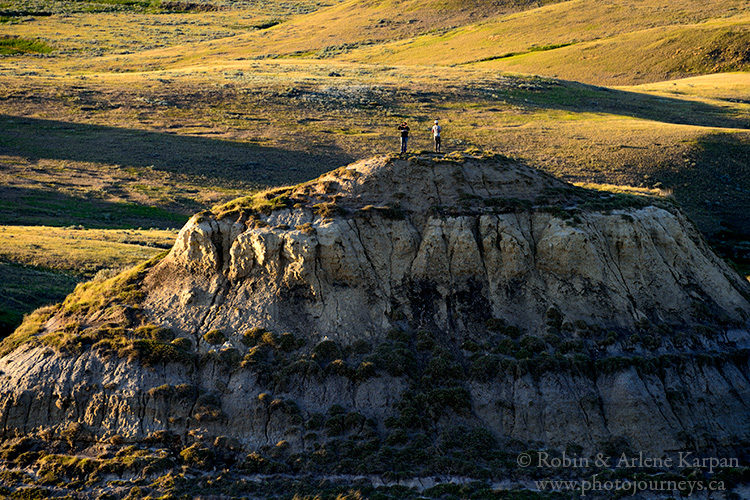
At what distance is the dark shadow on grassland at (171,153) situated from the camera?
66812mm

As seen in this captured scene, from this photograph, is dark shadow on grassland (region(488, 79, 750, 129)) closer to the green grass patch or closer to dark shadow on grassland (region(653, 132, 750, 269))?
dark shadow on grassland (region(653, 132, 750, 269))

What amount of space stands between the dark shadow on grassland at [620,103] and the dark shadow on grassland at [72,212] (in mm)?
46935

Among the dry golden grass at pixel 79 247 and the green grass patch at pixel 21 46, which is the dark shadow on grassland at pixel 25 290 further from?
the green grass patch at pixel 21 46

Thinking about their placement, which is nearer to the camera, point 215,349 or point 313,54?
point 215,349

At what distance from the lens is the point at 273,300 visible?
2434 cm

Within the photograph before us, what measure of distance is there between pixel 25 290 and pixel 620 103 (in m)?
73.5

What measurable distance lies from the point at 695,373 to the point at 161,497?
16265 millimetres

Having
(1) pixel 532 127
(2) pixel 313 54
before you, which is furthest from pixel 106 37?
(1) pixel 532 127

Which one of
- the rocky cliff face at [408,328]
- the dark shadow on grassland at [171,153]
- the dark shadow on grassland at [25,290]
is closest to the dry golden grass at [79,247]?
the dark shadow on grassland at [25,290]

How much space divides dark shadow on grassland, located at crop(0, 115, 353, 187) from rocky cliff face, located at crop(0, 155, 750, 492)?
39.2 meters

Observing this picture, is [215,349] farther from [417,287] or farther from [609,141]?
[609,141]

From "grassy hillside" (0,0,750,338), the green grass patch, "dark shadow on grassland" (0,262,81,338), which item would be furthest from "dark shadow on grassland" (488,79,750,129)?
the green grass patch

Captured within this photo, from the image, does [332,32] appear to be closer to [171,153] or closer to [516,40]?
[516,40]

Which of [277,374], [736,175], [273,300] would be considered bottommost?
[736,175]
